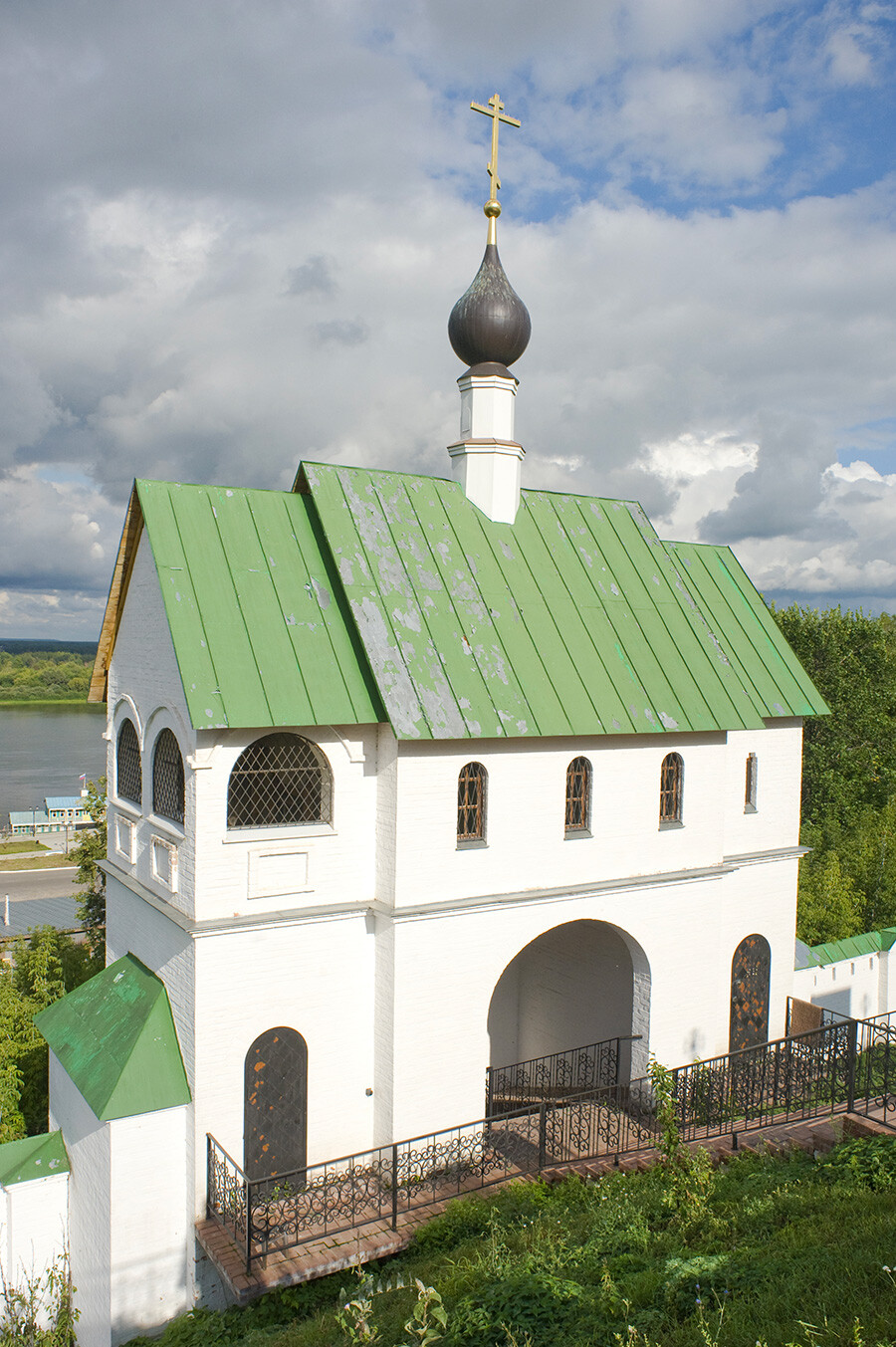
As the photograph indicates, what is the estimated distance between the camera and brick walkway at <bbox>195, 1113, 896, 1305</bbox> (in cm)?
860

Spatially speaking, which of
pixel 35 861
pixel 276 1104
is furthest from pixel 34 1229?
pixel 35 861

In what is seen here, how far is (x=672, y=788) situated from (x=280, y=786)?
5490mm

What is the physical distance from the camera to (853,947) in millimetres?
17594

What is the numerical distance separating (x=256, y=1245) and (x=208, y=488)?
27.0 ft

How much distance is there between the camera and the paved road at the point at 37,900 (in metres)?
35.0

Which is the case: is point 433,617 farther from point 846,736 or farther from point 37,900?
point 37,900

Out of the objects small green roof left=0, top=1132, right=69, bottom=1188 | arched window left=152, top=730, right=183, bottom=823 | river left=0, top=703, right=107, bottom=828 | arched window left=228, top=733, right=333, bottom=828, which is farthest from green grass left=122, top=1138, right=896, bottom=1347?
river left=0, top=703, right=107, bottom=828

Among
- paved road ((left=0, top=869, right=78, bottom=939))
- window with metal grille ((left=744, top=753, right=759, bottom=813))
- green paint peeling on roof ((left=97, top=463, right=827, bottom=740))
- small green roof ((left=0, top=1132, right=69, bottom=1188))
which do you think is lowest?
paved road ((left=0, top=869, right=78, bottom=939))

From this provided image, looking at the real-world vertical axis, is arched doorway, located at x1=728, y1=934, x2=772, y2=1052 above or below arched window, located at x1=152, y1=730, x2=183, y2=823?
below

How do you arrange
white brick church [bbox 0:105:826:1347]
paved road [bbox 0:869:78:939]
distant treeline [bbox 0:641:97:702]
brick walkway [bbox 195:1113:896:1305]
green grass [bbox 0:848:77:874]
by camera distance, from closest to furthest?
brick walkway [bbox 195:1113:896:1305]
white brick church [bbox 0:105:826:1347]
paved road [bbox 0:869:78:939]
green grass [bbox 0:848:77:874]
distant treeline [bbox 0:641:97:702]

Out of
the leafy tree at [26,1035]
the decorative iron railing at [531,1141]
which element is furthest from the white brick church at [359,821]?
the leafy tree at [26,1035]

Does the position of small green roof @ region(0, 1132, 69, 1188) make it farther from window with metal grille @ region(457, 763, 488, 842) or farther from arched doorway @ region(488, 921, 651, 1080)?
arched doorway @ region(488, 921, 651, 1080)

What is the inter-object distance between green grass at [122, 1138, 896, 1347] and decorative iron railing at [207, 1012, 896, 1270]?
577mm

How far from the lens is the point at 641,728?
1168cm
